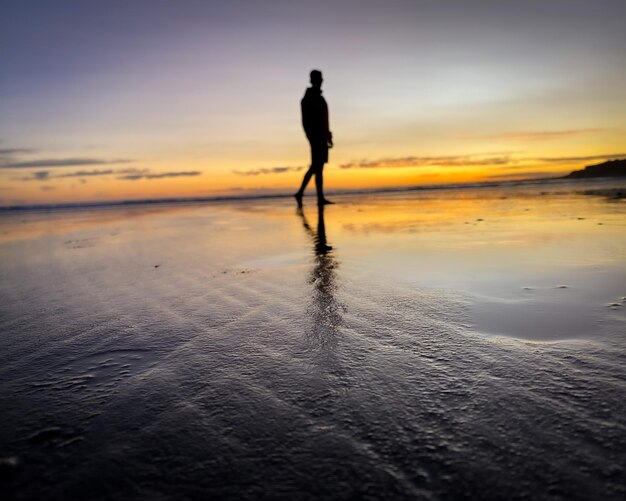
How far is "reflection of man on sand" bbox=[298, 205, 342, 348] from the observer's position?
1660 mm

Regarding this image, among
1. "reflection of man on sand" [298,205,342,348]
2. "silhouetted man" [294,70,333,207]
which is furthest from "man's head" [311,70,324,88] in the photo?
"reflection of man on sand" [298,205,342,348]

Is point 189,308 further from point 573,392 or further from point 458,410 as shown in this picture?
point 573,392

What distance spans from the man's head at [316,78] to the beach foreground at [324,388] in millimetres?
8943

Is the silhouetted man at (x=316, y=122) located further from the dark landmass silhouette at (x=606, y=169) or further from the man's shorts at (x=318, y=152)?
the dark landmass silhouette at (x=606, y=169)

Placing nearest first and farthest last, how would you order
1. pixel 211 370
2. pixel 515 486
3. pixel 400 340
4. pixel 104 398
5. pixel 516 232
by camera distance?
pixel 515 486 < pixel 104 398 < pixel 211 370 < pixel 400 340 < pixel 516 232

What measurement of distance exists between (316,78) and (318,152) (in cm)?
184

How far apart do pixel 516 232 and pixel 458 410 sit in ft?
13.7

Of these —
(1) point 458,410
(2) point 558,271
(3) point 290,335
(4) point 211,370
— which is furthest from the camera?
(2) point 558,271

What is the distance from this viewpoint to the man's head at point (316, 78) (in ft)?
34.2

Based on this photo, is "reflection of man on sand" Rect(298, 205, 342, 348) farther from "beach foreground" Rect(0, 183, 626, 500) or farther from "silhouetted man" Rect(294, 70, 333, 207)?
"silhouetted man" Rect(294, 70, 333, 207)

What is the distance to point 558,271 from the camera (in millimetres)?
2689

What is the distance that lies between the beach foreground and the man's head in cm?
894

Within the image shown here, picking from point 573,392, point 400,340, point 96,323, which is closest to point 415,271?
point 400,340

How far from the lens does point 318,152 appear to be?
11000 millimetres
